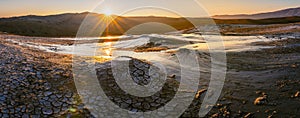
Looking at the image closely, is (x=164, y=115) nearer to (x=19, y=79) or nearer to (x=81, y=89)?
(x=81, y=89)

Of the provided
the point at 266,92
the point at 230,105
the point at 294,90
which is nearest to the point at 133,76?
the point at 230,105

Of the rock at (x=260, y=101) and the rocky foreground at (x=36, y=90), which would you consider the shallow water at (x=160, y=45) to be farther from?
the rock at (x=260, y=101)

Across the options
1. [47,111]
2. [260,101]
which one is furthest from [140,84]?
[260,101]

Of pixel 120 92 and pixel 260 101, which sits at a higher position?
pixel 120 92

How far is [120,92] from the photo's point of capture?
285 inches

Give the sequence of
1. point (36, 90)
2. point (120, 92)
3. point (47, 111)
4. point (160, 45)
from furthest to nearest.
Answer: point (160, 45) < point (120, 92) < point (36, 90) < point (47, 111)

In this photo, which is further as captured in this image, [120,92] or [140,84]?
[140,84]

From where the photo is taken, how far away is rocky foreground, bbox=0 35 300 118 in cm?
609

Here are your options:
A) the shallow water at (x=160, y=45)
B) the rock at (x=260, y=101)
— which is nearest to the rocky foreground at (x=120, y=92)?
the rock at (x=260, y=101)

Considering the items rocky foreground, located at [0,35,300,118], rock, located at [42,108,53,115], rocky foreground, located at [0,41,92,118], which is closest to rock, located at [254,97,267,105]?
rocky foreground, located at [0,35,300,118]

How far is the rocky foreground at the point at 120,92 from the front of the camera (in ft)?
20.0

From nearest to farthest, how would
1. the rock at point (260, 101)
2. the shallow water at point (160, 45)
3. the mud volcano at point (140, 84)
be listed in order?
the rock at point (260, 101) < the mud volcano at point (140, 84) < the shallow water at point (160, 45)

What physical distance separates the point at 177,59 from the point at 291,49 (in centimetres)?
743

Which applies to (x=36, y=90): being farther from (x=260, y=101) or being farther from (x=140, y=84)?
(x=260, y=101)
